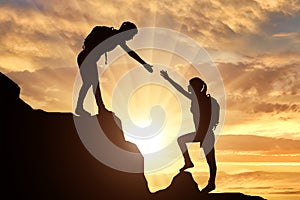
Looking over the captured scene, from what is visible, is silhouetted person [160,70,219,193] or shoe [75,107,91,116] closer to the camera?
shoe [75,107,91,116]

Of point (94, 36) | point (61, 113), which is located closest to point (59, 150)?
point (61, 113)

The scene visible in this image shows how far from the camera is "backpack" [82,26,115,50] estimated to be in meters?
40.1

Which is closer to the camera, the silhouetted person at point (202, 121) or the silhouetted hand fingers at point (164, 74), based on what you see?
the silhouetted hand fingers at point (164, 74)

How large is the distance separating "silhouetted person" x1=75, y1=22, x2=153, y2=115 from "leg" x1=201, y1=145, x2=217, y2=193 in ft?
22.3

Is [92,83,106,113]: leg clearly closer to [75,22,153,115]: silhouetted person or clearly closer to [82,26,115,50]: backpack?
[75,22,153,115]: silhouetted person

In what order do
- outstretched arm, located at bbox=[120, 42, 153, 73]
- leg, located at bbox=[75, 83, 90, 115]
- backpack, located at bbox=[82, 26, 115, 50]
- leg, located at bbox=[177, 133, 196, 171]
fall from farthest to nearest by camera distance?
leg, located at bbox=[177, 133, 196, 171]
backpack, located at bbox=[82, 26, 115, 50]
outstretched arm, located at bbox=[120, 42, 153, 73]
leg, located at bbox=[75, 83, 90, 115]

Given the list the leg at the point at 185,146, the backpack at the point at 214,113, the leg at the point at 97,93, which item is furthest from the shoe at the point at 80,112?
the backpack at the point at 214,113

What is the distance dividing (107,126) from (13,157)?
6660 millimetres

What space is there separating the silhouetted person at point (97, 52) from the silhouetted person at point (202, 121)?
3.19 meters

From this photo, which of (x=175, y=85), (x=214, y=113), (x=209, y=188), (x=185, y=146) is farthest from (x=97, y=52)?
(x=209, y=188)

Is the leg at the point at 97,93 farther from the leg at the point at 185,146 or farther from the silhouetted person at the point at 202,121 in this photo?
the leg at the point at 185,146

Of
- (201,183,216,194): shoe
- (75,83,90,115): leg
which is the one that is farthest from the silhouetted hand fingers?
(201,183,216,194): shoe

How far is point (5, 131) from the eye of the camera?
37844mm

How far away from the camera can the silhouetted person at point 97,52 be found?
127 feet
